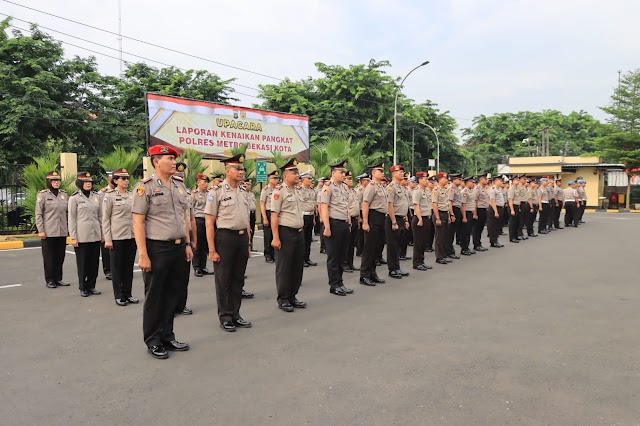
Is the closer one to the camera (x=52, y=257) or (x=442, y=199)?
(x=52, y=257)

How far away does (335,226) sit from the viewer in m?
6.65

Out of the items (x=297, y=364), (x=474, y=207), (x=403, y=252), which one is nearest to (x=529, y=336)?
A: (x=297, y=364)

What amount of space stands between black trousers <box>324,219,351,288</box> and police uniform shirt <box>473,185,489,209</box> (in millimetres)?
5531

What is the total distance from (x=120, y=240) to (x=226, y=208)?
200 centimetres

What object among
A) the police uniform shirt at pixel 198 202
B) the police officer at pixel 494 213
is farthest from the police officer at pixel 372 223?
the police officer at pixel 494 213

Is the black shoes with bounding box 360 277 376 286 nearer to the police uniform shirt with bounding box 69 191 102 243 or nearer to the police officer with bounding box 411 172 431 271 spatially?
the police officer with bounding box 411 172 431 271

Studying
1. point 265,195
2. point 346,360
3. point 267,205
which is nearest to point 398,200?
point 265,195

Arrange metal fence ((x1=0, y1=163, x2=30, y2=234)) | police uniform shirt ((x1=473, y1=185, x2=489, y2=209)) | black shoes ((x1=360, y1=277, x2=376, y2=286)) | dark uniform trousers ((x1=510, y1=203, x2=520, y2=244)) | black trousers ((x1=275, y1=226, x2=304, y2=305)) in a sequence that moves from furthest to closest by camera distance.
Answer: metal fence ((x1=0, y1=163, x2=30, y2=234)), dark uniform trousers ((x1=510, y1=203, x2=520, y2=244)), police uniform shirt ((x1=473, y1=185, x2=489, y2=209)), black shoes ((x1=360, y1=277, x2=376, y2=286)), black trousers ((x1=275, y1=226, x2=304, y2=305))

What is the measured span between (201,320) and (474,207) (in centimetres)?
746

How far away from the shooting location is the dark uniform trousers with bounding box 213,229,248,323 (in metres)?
4.88

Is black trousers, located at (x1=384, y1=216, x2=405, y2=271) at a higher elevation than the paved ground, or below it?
higher

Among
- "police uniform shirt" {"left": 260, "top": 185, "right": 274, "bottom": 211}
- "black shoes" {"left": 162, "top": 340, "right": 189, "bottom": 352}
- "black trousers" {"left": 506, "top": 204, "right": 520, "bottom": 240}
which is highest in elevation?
"police uniform shirt" {"left": 260, "top": 185, "right": 274, "bottom": 211}

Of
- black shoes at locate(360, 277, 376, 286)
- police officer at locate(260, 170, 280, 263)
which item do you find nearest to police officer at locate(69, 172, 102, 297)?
police officer at locate(260, 170, 280, 263)

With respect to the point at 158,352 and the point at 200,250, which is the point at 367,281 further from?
the point at 158,352
